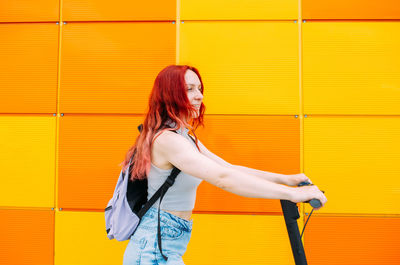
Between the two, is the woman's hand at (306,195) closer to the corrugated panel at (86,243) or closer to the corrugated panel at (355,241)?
the corrugated panel at (355,241)

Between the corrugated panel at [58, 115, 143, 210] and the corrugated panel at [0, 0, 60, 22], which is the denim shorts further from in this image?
the corrugated panel at [0, 0, 60, 22]

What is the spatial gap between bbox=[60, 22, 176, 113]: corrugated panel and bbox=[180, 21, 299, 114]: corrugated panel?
0.27 meters

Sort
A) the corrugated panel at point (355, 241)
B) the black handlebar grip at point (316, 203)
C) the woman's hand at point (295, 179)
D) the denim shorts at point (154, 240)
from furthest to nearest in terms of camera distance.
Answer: the corrugated panel at point (355, 241) < the woman's hand at point (295, 179) < the denim shorts at point (154, 240) < the black handlebar grip at point (316, 203)

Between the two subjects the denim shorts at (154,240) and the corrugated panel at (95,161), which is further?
the corrugated panel at (95,161)

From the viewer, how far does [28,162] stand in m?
2.68


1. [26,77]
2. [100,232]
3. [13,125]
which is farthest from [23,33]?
[100,232]

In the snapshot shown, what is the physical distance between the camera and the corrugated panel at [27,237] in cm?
265

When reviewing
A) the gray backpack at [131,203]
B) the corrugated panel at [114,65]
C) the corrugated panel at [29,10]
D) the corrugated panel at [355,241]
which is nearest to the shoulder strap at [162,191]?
the gray backpack at [131,203]

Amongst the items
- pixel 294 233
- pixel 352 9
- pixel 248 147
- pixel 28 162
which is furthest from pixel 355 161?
pixel 28 162

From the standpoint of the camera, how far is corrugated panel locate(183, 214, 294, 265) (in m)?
2.55

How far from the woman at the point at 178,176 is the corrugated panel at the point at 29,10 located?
5.69ft

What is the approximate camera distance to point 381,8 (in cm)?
259

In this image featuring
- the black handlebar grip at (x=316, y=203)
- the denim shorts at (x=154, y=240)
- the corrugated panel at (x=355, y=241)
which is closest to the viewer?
the black handlebar grip at (x=316, y=203)

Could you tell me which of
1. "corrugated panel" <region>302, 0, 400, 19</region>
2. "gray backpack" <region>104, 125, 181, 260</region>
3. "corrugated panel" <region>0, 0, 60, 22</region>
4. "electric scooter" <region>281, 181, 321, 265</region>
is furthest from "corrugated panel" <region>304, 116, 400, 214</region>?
"corrugated panel" <region>0, 0, 60, 22</region>
